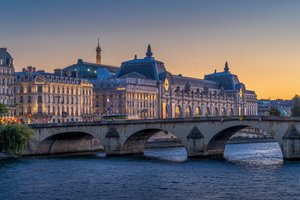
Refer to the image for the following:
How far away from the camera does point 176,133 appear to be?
340 feet

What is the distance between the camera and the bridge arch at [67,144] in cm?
11019

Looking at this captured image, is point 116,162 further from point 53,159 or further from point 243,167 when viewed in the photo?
point 243,167

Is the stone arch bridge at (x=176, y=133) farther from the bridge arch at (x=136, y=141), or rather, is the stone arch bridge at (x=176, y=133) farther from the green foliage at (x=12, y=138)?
the green foliage at (x=12, y=138)

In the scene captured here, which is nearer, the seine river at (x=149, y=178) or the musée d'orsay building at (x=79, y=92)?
the seine river at (x=149, y=178)

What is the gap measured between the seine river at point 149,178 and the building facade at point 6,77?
47.3 m

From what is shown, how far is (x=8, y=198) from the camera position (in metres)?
62.1

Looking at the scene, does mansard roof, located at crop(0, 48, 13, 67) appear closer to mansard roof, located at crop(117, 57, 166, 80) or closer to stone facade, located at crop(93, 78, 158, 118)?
stone facade, located at crop(93, 78, 158, 118)

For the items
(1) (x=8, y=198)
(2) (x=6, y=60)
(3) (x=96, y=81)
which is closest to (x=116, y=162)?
(1) (x=8, y=198)

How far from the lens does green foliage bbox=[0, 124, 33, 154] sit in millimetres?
96688

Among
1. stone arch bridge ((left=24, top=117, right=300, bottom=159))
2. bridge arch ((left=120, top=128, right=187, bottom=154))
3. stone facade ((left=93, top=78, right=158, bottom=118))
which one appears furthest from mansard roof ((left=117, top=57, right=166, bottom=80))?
bridge arch ((left=120, top=128, right=187, bottom=154))

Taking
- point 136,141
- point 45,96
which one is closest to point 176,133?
point 136,141

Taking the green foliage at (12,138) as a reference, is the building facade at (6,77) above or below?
above

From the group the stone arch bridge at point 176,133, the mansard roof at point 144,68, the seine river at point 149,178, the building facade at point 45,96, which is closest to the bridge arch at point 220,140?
the stone arch bridge at point 176,133

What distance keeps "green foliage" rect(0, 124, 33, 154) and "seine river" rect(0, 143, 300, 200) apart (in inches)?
134
